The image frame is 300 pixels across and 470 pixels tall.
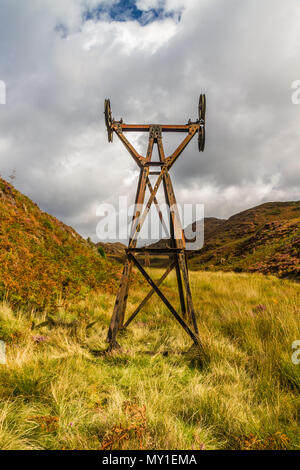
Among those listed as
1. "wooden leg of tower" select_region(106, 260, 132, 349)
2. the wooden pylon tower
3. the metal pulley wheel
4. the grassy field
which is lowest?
the grassy field

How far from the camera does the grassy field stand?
1.85 m

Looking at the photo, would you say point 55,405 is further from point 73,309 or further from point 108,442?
point 73,309

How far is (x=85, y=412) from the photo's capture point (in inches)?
84.7

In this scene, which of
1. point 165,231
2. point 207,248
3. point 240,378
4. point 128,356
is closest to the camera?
point 240,378

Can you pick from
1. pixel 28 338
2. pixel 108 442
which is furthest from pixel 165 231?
pixel 108 442

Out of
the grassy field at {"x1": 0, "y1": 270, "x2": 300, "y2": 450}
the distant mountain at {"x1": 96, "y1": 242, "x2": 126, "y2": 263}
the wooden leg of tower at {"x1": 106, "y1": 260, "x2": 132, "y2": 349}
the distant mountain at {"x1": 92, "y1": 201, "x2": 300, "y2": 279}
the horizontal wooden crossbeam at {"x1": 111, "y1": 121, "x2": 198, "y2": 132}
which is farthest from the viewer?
the distant mountain at {"x1": 96, "y1": 242, "x2": 126, "y2": 263}

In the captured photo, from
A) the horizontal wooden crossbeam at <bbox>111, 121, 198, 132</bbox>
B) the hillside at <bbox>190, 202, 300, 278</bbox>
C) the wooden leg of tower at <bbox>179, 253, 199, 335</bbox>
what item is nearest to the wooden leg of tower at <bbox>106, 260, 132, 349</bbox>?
the wooden leg of tower at <bbox>179, 253, 199, 335</bbox>

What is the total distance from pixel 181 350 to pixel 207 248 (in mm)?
67933

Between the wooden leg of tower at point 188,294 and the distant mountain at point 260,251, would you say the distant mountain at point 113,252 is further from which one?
the wooden leg of tower at point 188,294

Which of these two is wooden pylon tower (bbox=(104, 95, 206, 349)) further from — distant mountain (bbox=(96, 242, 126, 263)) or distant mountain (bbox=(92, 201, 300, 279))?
distant mountain (bbox=(96, 242, 126, 263))

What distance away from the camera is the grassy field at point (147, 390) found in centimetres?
185

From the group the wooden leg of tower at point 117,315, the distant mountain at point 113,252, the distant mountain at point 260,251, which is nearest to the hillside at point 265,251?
the distant mountain at point 260,251

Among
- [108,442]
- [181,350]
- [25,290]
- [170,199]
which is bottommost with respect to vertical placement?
[181,350]

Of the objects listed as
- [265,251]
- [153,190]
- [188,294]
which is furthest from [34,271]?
[265,251]
